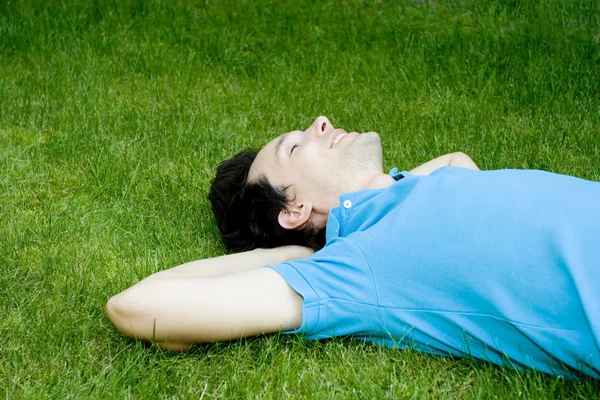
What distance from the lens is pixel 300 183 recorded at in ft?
11.4

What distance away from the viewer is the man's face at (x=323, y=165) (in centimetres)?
342

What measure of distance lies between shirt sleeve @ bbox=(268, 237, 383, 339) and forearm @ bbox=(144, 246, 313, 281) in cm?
36

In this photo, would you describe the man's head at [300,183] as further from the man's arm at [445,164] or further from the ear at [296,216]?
the man's arm at [445,164]

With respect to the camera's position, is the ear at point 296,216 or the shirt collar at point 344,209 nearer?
the shirt collar at point 344,209

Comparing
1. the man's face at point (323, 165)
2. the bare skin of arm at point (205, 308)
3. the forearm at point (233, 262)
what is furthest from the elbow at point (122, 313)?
the man's face at point (323, 165)

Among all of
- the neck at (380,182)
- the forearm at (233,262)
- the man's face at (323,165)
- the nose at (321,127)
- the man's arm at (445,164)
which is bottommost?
the man's arm at (445,164)

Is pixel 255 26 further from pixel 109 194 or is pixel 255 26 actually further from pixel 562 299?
pixel 562 299

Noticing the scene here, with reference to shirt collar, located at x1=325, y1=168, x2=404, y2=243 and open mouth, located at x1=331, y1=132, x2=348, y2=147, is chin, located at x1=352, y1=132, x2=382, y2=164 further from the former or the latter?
shirt collar, located at x1=325, y1=168, x2=404, y2=243

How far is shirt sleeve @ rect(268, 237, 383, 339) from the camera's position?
284 centimetres

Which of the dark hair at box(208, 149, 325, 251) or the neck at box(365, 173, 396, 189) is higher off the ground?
the neck at box(365, 173, 396, 189)

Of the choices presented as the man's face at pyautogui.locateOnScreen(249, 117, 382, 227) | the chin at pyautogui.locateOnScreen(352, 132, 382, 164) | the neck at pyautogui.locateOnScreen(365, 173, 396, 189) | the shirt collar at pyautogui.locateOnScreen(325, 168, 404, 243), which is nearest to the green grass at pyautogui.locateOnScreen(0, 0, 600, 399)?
the shirt collar at pyautogui.locateOnScreen(325, 168, 404, 243)

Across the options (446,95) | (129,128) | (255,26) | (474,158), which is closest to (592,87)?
(446,95)

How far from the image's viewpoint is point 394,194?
10.4 feet

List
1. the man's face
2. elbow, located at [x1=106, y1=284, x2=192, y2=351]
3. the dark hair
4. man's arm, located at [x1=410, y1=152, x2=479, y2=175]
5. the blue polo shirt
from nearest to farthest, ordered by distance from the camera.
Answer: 1. the blue polo shirt
2. elbow, located at [x1=106, y1=284, x2=192, y2=351]
3. the man's face
4. the dark hair
5. man's arm, located at [x1=410, y1=152, x2=479, y2=175]
